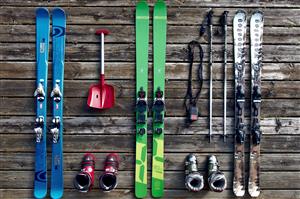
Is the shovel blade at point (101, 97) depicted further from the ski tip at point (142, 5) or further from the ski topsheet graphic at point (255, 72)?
the ski topsheet graphic at point (255, 72)

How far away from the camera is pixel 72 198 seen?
4.05 metres

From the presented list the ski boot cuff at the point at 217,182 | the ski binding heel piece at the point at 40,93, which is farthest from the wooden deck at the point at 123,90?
the ski boot cuff at the point at 217,182

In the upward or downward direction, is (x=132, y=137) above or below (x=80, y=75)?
below

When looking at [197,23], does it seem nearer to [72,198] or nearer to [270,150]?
[270,150]

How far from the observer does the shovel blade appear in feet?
13.0

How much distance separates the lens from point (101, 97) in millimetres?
3963

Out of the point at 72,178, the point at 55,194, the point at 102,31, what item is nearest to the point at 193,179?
the point at 72,178

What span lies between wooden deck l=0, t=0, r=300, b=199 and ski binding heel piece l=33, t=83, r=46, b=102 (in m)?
0.12

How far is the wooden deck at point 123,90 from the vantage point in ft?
13.1

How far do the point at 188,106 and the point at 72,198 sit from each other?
55.6 inches

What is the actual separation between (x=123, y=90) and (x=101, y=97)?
0.72 feet

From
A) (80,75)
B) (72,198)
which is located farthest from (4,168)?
(80,75)

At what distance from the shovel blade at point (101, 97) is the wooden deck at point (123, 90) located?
0.08 meters

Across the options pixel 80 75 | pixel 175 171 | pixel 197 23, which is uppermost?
pixel 197 23
